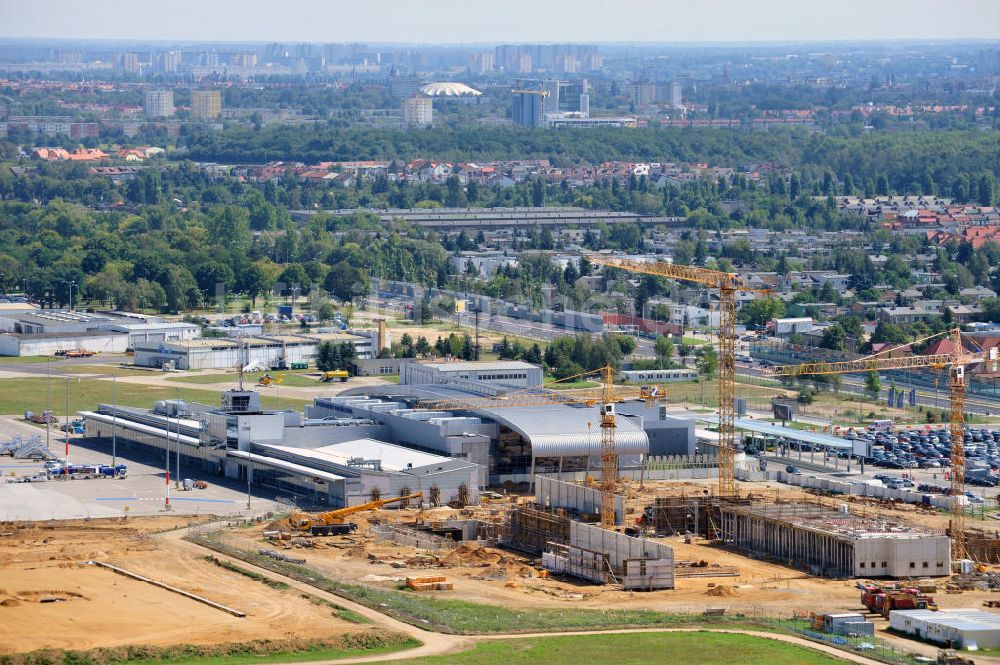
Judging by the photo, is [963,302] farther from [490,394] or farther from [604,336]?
[490,394]

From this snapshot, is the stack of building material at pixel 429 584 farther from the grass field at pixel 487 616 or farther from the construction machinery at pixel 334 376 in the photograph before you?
the construction machinery at pixel 334 376

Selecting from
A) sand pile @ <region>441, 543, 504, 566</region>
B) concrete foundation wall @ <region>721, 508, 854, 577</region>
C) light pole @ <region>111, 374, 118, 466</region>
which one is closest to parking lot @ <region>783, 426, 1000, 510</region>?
concrete foundation wall @ <region>721, 508, 854, 577</region>

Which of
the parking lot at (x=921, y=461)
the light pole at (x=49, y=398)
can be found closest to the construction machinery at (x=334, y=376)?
the light pole at (x=49, y=398)

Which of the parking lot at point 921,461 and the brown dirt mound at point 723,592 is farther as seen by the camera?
the parking lot at point 921,461

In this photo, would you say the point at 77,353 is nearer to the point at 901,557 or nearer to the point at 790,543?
the point at 790,543

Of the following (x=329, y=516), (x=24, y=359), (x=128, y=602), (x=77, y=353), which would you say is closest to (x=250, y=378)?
(x=77, y=353)

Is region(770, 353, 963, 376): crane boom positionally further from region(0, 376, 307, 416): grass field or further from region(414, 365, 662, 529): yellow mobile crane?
region(0, 376, 307, 416): grass field
